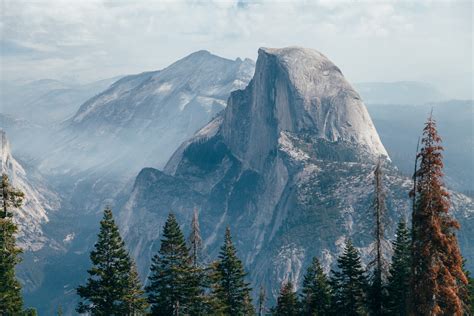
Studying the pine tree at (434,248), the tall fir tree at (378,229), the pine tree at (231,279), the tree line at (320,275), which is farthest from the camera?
the pine tree at (231,279)

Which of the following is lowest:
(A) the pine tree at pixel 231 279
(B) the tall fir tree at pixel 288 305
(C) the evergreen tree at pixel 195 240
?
(B) the tall fir tree at pixel 288 305

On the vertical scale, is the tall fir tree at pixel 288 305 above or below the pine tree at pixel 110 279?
below

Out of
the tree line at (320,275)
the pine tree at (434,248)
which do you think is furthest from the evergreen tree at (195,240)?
the pine tree at (434,248)

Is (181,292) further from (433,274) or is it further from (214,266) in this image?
(433,274)

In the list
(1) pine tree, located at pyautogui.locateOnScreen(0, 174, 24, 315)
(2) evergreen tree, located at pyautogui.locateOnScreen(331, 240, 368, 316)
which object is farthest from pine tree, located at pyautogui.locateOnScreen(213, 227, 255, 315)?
(1) pine tree, located at pyautogui.locateOnScreen(0, 174, 24, 315)

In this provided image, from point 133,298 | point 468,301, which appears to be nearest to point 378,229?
point 468,301

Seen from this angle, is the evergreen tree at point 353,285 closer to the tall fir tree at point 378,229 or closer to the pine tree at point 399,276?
the pine tree at point 399,276
